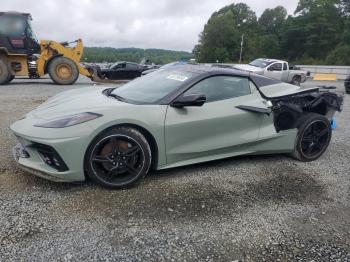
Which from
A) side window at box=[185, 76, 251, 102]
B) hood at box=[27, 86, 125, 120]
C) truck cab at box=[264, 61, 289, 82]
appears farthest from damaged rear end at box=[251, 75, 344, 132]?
truck cab at box=[264, 61, 289, 82]

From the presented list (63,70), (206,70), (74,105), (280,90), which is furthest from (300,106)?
(63,70)

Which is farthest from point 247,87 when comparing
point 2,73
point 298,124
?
point 2,73

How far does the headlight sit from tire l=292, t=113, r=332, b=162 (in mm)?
2696

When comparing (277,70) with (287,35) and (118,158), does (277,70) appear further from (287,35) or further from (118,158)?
(287,35)

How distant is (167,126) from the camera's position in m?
3.38

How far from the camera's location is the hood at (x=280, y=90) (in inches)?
164

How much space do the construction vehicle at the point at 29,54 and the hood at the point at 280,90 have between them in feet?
35.5

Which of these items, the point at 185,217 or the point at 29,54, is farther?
the point at 29,54

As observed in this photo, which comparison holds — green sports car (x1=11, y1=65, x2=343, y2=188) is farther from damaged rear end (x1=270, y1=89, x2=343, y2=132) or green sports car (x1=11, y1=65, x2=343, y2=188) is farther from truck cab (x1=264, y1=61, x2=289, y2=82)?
truck cab (x1=264, y1=61, x2=289, y2=82)

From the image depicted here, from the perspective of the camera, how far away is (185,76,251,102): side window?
3745 millimetres

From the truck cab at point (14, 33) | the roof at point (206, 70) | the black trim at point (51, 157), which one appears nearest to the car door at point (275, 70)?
the truck cab at point (14, 33)

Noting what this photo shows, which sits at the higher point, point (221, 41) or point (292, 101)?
point (221, 41)

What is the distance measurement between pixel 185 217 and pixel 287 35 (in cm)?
7091

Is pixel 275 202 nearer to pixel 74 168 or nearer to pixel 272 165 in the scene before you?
pixel 272 165
